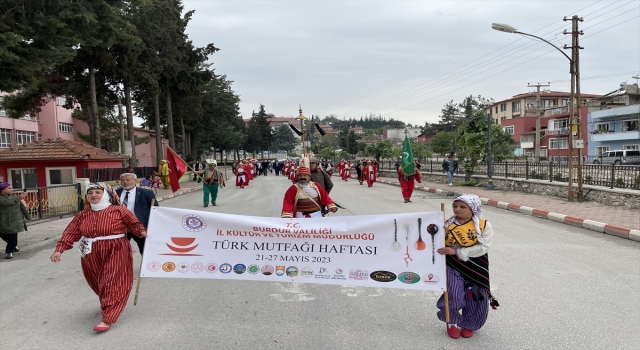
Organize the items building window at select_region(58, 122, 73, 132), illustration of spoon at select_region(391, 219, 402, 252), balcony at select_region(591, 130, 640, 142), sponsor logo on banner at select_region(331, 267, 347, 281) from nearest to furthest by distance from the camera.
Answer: illustration of spoon at select_region(391, 219, 402, 252)
sponsor logo on banner at select_region(331, 267, 347, 281)
balcony at select_region(591, 130, 640, 142)
building window at select_region(58, 122, 73, 132)

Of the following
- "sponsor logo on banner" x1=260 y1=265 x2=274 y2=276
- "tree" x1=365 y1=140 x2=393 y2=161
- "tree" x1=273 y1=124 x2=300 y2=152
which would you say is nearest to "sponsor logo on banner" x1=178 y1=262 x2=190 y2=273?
"sponsor logo on banner" x1=260 y1=265 x2=274 y2=276

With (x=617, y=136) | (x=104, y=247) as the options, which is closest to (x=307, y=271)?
(x=104, y=247)

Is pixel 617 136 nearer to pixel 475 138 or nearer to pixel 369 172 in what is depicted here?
pixel 475 138

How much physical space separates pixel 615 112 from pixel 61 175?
53.0 metres

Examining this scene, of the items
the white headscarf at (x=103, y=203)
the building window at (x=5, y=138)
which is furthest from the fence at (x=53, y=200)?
the building window at (x=5, y=138)

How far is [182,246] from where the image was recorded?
15.2 feet

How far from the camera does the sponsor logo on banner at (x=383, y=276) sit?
4188 mm

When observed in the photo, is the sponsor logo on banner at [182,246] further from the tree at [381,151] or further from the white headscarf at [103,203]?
the tree at [381,151]

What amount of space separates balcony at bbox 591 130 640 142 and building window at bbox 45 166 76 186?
50890 millimetres

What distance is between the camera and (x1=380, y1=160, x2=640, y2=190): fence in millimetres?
13000

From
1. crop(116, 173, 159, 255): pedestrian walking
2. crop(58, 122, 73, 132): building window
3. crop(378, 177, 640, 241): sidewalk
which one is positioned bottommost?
crop(378, 177, 640, 241): sidewalk

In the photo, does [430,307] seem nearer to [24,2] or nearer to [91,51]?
[24,2]

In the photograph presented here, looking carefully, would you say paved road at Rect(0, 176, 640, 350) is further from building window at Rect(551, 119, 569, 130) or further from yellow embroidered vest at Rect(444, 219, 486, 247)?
building window at Rect(551, 119, 569, 130)

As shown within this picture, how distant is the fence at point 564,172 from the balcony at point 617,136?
105 ft
